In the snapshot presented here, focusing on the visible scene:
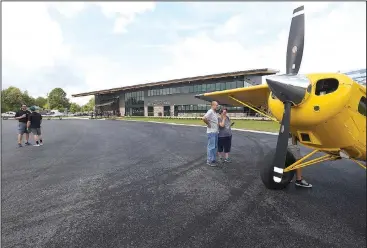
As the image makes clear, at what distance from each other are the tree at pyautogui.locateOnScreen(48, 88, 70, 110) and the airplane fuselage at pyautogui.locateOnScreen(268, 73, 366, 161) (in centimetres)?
10874

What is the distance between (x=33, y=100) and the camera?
90.9m

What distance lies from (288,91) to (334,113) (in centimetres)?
74

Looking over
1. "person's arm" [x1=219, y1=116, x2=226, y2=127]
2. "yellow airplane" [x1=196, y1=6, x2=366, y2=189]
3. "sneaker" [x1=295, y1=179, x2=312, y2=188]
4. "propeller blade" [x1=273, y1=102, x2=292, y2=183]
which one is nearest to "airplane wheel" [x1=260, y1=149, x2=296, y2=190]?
"sneaker" [x1=295, y1=179, x2=312, y2=188]

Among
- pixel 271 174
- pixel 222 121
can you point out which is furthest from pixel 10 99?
pixel 271 174

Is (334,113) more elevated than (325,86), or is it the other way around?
(325,86)

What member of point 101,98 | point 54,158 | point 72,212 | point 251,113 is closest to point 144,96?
point 101,98

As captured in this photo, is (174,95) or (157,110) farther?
(157,110)

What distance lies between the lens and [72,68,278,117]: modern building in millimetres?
30172

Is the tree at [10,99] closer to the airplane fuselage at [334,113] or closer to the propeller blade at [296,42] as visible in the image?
the propeller blade at [296,42]

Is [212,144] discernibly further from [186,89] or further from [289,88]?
[186,89]

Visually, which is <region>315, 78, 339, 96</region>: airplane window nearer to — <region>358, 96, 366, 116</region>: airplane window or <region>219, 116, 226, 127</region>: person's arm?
<region>358, 96, 366, 116</region>: airplane window

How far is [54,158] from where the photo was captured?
6.97 m

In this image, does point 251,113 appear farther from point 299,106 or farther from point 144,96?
point 299,106

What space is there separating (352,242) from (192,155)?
5.17m
